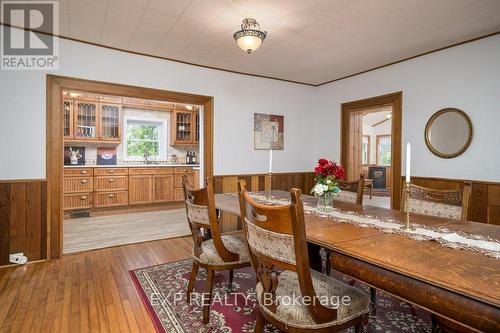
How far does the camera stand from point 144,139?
21.4 ft

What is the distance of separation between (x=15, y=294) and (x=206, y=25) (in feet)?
9.69

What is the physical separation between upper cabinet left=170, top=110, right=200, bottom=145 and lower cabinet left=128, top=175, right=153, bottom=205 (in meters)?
1.17

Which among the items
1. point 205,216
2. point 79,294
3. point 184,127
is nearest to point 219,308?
point 205,216

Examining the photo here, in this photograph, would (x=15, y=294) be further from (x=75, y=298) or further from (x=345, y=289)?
(x=345, y=289)

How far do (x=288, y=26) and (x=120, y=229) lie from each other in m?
3.73

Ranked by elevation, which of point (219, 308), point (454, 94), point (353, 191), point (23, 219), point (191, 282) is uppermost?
point (454, 94)

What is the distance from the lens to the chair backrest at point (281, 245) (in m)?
1.12

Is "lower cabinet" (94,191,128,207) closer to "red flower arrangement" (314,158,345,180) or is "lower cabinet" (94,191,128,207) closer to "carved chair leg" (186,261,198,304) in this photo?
"carved chair leg" (186,261,198,304)

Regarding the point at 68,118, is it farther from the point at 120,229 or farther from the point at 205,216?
the point at 205,216

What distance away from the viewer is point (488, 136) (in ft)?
9.92

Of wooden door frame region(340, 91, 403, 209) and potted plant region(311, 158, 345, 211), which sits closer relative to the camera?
potted plant region(311, 158, 345, 211)

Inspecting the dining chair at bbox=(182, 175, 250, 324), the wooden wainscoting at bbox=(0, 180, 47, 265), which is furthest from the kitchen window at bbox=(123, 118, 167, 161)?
the dining chair at bbox=(182, 175, 250, 324)

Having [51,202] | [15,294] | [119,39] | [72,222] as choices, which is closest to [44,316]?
[15,294]

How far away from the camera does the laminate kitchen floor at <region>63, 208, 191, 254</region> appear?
3.67 meters
